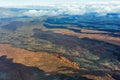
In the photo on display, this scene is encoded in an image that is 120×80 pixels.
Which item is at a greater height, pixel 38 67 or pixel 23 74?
pixel 23 74

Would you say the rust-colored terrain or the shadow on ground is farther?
the rust-colored terrain

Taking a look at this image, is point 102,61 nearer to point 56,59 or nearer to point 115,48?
point 56,59

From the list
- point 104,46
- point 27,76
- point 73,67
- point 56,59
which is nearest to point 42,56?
point 56,59

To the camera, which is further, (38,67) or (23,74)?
(38,67)

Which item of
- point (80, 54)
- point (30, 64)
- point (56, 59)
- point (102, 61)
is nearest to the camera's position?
point (30, 64)

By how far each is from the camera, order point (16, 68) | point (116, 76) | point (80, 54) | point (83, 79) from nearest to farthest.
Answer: point (83, 79)
point (116, 76)
point (16, 68)
point (80, 54)

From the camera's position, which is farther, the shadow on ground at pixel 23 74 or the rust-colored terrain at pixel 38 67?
the rust-colored terrain at pixel 38 67

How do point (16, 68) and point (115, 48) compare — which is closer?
point (16, 68)

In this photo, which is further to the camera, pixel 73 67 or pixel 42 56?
pixel 42 56

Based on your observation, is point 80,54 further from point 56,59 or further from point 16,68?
point 16,68
